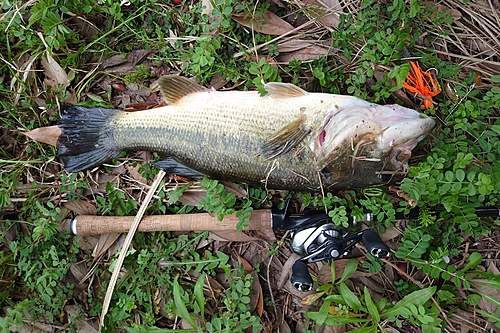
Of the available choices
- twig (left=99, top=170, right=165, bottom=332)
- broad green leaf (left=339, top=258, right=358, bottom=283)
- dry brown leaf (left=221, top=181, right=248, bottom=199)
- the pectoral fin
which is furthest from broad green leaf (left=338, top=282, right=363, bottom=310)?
twig (left=99, top=170, right=165, bottom=332)

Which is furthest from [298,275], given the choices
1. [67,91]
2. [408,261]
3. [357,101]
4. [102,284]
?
[67,91]

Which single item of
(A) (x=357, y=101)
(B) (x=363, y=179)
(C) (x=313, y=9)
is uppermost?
(C) (x=313, y=9)

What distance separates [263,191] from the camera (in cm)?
340

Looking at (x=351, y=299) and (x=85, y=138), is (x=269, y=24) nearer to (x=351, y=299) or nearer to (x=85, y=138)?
(x=85, y=138)

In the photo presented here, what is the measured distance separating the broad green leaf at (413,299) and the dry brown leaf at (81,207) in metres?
2.68

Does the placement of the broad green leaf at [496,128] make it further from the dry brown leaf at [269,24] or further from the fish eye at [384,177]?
the dry brown leaf at [269,24]

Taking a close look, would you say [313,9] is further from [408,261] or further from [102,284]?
[102,284]

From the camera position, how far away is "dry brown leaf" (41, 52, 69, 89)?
3637mm

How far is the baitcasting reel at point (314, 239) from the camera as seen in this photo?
2.86 meters

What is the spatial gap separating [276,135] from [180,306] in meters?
1.64

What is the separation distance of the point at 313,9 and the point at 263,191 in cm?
157

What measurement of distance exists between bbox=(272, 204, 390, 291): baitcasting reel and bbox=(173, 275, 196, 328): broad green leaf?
964mm

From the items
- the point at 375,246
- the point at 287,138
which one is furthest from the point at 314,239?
the point at 287,138

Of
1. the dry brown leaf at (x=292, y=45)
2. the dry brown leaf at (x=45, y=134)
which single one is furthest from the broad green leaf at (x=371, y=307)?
the dry brown leaf at (x=45, y=134)
